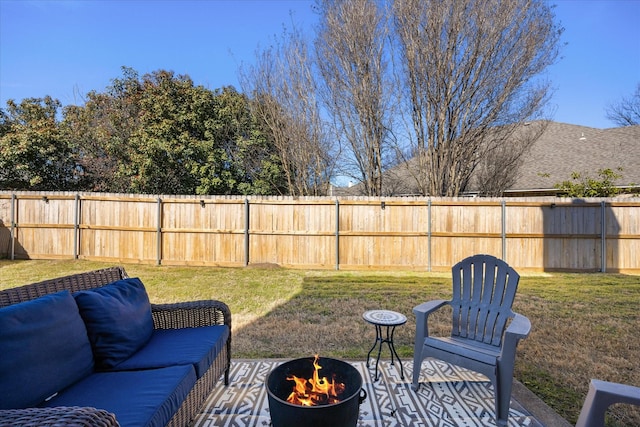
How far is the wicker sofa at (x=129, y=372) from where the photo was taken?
0.97 meters

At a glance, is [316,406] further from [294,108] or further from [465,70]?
[294,108]

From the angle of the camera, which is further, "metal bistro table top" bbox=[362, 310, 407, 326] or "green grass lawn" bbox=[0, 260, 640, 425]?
"green grass lawn" bbox=[0, 260, 640, 425]

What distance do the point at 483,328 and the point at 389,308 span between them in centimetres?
228

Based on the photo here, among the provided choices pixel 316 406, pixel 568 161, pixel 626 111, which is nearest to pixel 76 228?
pixel 316 406

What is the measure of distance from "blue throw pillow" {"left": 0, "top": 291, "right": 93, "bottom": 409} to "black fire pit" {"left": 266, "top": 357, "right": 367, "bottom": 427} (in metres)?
0.97

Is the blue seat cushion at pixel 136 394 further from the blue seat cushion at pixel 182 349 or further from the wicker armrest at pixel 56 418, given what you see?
the wicker armrest at pixel 56 418

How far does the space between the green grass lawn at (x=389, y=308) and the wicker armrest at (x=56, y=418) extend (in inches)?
94.8

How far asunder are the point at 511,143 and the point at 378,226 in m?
6.60

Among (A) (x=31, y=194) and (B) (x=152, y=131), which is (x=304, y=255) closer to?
(A) (x=31, y=194)

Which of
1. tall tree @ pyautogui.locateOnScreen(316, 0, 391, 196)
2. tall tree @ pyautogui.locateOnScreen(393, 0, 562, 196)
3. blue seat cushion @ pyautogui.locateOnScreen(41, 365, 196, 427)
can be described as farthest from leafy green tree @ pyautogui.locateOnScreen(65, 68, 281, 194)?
blue seat cushion @ pyautogui.locateOnScreen(41, 365, 196, 427)

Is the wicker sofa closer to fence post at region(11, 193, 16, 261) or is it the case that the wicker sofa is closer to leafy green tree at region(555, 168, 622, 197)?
fence post at region(11, 193, 16, 261)

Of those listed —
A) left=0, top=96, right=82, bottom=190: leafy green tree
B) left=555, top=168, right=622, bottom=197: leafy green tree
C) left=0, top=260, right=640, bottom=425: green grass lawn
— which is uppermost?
left=0, top=96, right=82, bottom=190: leafy green tree

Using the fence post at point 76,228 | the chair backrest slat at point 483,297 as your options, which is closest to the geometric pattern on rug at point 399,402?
the chair backrest slat at point 483,297

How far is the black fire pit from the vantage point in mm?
1535
